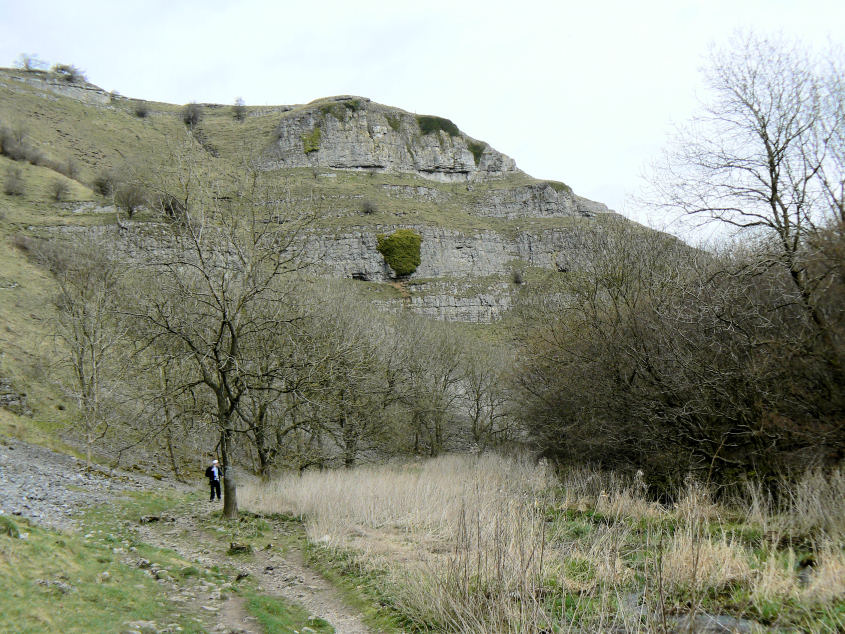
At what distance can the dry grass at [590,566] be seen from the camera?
4.20 meters

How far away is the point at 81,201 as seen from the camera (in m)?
54.8

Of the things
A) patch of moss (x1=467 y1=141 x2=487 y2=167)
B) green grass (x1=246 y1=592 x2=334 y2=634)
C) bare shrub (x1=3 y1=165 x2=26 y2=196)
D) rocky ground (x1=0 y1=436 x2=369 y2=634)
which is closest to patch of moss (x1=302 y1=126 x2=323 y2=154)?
patch of moss (x1=467 y1=141 x2=487 y2=167)

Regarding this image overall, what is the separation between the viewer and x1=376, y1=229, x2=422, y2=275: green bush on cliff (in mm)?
72375

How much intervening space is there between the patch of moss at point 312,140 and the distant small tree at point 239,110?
27742 mm

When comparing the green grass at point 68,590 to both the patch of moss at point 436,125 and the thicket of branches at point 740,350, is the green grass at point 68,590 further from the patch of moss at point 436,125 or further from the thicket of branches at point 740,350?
the patch of moss at point 436,125

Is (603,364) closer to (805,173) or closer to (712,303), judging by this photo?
(712,303)

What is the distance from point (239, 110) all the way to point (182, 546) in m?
127

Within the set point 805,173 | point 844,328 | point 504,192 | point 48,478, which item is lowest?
point 48,478

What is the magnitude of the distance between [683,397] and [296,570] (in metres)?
9.59

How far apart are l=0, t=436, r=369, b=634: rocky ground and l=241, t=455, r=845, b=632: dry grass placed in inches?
34.8

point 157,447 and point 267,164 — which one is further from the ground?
point 267,164

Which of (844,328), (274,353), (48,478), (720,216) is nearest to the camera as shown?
(844,328)

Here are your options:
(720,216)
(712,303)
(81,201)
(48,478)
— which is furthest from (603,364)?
(81,201)

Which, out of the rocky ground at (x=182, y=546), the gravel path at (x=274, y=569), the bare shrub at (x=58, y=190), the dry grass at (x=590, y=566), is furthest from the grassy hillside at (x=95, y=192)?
the dry grass at (x=590, y=566)
